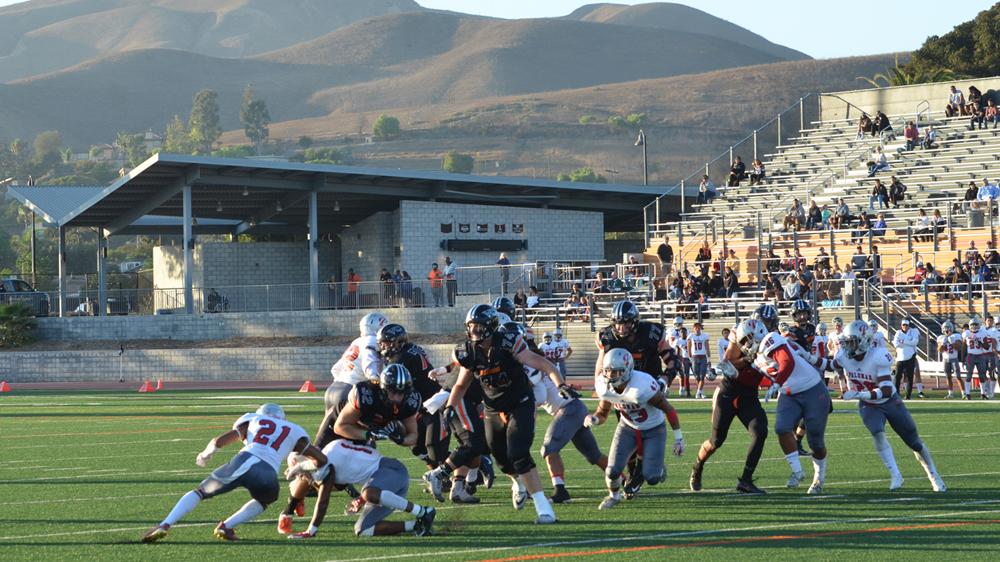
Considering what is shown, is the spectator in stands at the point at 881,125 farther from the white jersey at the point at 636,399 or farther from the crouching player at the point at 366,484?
the crouching player at the point at 366,484

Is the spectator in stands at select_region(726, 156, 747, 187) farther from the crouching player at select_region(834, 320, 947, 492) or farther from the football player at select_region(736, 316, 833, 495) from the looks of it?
the football player at select_region(736, 316, 833, 495)

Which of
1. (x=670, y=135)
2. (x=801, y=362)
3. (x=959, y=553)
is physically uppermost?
(x=670, y=135)

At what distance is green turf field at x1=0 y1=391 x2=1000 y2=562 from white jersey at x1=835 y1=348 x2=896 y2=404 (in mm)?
947

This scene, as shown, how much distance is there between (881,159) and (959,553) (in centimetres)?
3729

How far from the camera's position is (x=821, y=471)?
12602mm

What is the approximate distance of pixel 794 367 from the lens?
1291cm

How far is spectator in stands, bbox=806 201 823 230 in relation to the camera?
39.7 m

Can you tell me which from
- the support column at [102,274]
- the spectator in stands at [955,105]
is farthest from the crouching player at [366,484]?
the spectator in stands at [955,105]

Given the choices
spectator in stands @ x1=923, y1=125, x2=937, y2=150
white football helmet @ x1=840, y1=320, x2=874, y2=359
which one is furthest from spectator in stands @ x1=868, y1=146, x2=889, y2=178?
white football helmet @ x1=840, y1=320, x2=874, y2=359

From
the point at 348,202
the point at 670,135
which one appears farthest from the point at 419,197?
the point at 670,135

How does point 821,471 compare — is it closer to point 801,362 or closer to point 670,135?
point 801,362

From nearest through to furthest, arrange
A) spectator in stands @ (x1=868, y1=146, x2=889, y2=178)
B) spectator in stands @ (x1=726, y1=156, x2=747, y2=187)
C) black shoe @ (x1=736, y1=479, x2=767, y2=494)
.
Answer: black shoe @ (x1=736, y1=479, x2=767, y2=494), spectator in stands @ (x1=868, y1=146, x2=889, y2=178), spectator in stands @ (x1=726, y1=156, x2=747, y2=187)

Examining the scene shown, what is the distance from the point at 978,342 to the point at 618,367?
1727 cm

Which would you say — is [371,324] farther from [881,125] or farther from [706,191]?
[881,125]
